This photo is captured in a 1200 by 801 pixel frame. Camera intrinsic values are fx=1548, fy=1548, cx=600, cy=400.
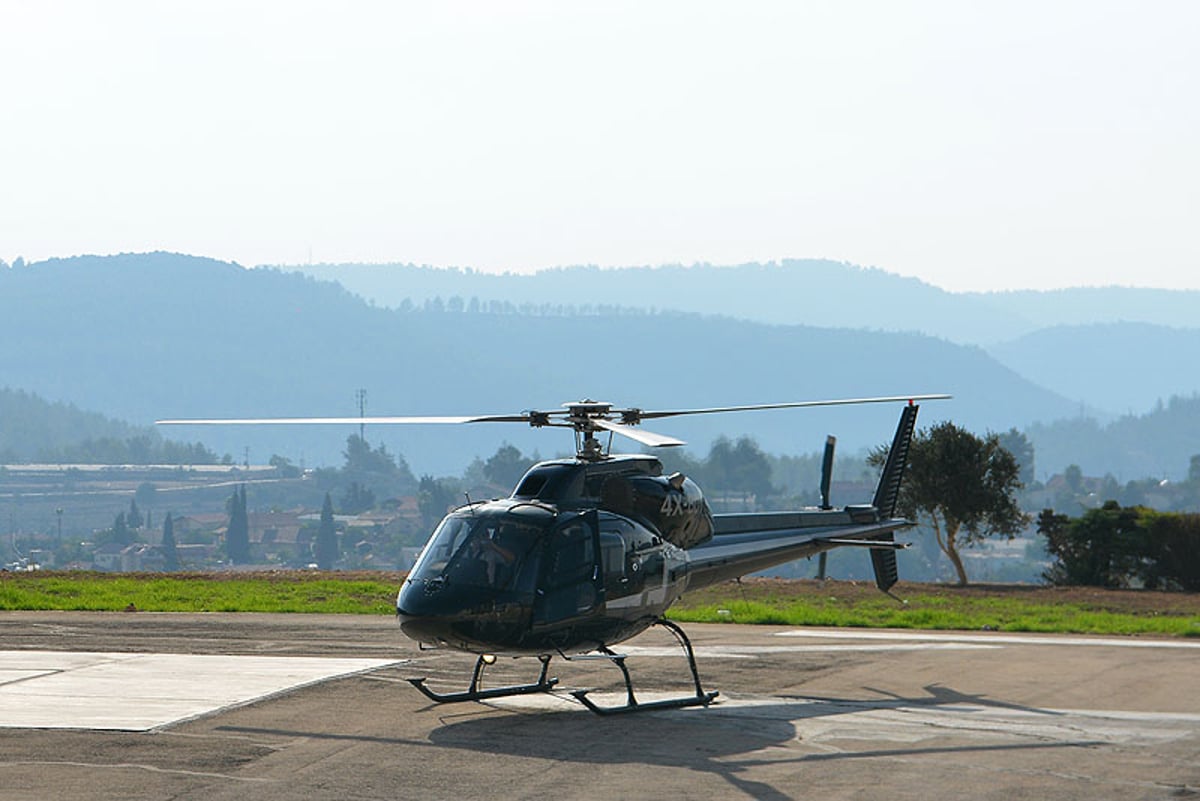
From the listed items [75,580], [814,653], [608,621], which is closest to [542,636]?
[608,621]

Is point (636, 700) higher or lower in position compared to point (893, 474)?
lower

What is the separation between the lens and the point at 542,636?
17.3m

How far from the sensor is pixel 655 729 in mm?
17406

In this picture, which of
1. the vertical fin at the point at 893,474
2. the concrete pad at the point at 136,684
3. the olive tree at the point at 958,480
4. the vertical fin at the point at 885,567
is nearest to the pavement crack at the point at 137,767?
the concrete pad at the point at 136,684

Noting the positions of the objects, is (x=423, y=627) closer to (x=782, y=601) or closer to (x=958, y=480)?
(x=782, y=601)

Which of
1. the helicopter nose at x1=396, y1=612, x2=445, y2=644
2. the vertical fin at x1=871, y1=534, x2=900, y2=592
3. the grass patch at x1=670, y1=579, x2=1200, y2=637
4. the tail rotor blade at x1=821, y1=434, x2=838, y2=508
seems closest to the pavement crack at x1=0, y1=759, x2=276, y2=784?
the helicopter nose at x1=396, y1=612, x2=445, y2=644

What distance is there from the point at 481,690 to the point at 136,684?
4697mm

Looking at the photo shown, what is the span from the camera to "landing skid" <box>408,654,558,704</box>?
18906 millimetres

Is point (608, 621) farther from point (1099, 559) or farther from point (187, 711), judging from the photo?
point (1099, 559)

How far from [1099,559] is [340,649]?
25.8 metres

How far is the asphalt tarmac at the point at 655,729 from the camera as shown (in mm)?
14477

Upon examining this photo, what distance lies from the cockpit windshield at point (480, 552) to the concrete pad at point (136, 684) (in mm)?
3493

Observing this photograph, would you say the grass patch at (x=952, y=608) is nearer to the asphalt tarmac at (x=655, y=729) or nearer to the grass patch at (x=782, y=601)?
the grass patch at (x=782, y=601)

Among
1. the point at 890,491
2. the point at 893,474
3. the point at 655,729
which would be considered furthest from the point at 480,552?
the point at 893,474
